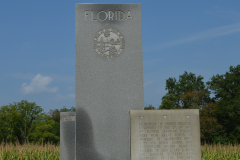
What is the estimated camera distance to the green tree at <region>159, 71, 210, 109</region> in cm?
4381

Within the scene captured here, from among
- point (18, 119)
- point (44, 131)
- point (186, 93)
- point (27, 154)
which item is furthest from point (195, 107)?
point (27, 154)

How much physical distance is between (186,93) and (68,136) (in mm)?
38682

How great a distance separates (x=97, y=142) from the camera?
7.49 metres

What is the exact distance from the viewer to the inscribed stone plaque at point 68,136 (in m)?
7.89

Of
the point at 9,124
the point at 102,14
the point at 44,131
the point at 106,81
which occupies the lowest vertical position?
the point at 44,131

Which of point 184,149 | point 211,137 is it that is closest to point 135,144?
point 184,149

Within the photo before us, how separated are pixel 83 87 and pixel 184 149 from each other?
3.09 m

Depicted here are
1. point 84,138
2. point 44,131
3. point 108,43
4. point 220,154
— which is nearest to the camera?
point 84,138

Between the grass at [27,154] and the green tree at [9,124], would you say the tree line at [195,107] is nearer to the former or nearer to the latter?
the green tree at [9,124]

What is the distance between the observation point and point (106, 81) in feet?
25.0

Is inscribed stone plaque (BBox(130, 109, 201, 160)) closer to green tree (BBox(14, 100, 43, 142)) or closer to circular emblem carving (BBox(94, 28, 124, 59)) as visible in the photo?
circular emblem carving (BBox(94, 28, 124, 59))

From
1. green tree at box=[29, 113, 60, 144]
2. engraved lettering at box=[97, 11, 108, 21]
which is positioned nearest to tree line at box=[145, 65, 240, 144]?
green tree at box=[29, 113, 60, 144]

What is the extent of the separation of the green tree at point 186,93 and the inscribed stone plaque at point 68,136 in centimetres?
3585

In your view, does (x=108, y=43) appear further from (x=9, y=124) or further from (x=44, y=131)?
(x=9, y=124)
